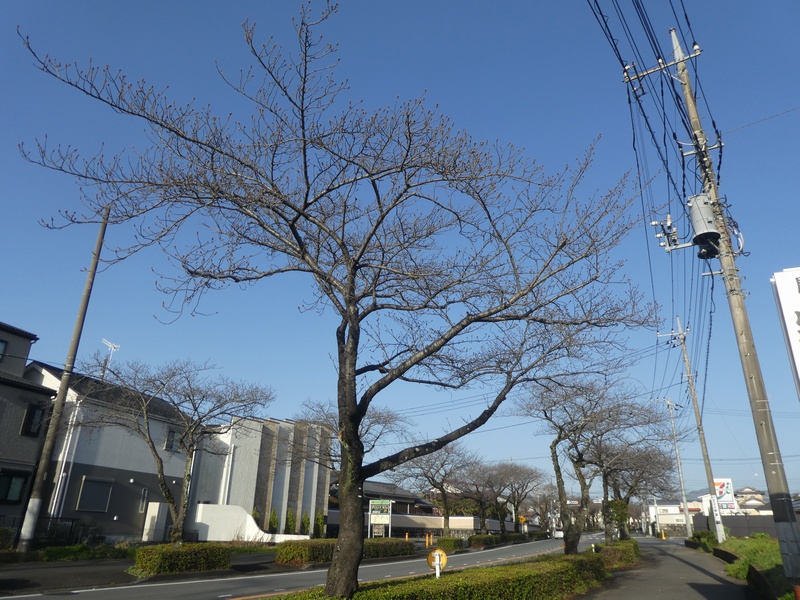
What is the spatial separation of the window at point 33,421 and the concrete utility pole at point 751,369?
1114 inches

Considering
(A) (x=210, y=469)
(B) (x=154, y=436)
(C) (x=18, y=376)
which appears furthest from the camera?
(A) (x=210, y=469)

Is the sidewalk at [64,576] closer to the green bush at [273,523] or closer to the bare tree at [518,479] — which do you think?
the green bush at [273,523]

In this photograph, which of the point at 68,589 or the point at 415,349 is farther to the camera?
the point at 68,589

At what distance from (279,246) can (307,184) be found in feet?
5.30

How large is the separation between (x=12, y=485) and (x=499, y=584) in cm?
2426

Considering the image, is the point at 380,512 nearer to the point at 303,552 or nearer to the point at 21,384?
the point at 303,552

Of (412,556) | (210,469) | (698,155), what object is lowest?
(412,556)

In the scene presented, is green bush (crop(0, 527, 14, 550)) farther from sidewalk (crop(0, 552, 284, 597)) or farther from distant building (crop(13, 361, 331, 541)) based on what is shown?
distant building (crop(13, 361, 331, 541))

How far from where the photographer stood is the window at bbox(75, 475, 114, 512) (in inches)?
1079

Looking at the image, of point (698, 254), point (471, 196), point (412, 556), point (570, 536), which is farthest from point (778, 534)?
point (412, 556)

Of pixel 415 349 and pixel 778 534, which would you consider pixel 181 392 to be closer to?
pixel 415 349

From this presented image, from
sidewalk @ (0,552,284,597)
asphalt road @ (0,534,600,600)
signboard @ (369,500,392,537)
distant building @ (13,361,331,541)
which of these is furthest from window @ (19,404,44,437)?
signboard @ (369,500,392,537)

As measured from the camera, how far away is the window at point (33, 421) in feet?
85.1

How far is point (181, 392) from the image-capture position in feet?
82.7
